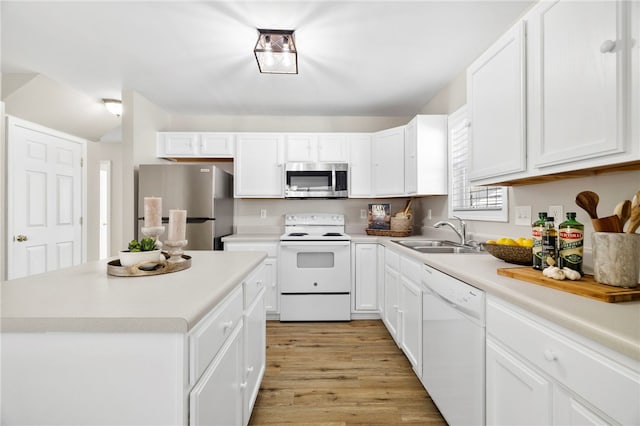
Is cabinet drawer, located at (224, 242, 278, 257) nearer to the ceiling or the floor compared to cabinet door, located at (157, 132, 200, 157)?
nearer to the floor

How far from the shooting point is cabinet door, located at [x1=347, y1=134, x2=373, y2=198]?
11.6 ft

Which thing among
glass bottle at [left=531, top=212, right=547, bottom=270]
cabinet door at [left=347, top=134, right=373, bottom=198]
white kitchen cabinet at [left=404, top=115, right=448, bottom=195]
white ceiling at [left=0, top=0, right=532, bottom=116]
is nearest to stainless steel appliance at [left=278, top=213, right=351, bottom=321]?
cabinet door at [left=347, top=134, right=373, bottom=198]

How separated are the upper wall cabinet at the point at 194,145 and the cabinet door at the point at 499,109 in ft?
8.83

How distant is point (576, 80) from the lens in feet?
3.52

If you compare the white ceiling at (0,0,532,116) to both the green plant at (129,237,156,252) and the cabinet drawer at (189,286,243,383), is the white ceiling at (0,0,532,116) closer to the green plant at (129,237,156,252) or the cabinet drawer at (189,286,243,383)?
the green plant at (129,237,156,252)

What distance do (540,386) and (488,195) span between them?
5.21ft

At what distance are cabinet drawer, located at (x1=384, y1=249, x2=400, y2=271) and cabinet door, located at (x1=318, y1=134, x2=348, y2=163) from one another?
4.23 ft

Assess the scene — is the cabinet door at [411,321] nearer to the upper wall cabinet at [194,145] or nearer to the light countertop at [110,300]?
the light countertop at [110,300]

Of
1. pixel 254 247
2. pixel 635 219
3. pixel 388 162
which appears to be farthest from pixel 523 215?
pixel 254 247

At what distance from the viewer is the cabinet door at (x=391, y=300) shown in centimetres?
254

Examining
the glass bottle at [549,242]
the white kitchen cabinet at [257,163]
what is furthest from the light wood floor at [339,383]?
the white kitchen cabinet at [257,163]

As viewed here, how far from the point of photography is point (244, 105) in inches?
137

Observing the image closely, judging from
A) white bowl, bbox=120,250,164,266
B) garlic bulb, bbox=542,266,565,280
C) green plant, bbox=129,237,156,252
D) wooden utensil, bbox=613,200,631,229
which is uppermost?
wooden utensil, bbox=613,200,631,229

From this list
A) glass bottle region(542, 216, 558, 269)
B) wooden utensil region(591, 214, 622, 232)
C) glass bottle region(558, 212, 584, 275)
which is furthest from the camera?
glass bottle region(542, 216, 558, 269)
